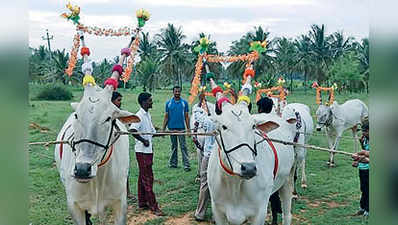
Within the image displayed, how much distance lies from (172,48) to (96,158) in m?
36.9

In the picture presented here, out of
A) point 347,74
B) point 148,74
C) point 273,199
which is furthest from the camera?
point 148,74

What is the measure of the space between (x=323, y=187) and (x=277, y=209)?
261 cm

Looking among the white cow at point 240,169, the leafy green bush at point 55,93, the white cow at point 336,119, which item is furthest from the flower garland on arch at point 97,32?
the leafy green bush at point 55,93

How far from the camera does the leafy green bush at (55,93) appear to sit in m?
23.7

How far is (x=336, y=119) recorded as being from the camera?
10.9m

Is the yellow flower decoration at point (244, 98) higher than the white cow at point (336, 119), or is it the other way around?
the yellow flower decoration at point (244, 98)

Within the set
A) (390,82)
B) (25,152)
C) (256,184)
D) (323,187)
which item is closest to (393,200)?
(390,82)

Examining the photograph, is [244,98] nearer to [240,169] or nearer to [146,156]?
[240,169]

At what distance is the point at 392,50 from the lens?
1.19 metres

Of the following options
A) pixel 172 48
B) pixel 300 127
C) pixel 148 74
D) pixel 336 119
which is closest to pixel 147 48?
pixel 172 48

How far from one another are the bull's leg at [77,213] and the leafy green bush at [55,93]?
67.3 ft

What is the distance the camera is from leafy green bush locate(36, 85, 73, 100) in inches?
931

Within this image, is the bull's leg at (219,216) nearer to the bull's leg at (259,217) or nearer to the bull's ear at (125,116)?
the bull's leg at (259,217)

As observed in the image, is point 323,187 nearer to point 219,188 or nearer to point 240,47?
point 219,188
